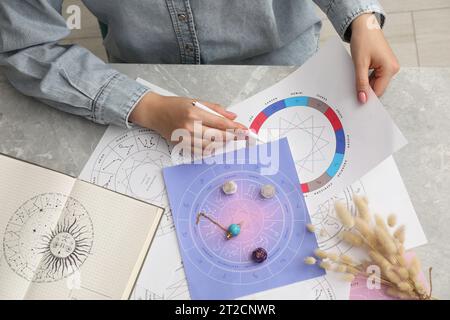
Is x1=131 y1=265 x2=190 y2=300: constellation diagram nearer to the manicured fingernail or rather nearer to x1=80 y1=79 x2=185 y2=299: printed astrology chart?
x1=80 y1=79 x2=185 y2=299: printed astrology chart

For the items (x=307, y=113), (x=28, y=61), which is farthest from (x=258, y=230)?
(x=28, y=61)

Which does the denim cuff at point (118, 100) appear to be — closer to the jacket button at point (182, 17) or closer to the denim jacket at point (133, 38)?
the denim jacket at point (133, 38)

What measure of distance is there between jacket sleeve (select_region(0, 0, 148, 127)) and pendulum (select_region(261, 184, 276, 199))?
0.72 feet

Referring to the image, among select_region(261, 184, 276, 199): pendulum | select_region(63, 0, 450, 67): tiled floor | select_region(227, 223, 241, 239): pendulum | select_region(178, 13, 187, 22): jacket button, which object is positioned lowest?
select_region(227, 223, 241, 239): pendulum

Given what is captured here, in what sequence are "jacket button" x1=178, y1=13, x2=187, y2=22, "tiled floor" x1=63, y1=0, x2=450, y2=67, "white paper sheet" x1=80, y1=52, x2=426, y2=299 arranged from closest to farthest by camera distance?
"white paper sheet" x1=80, y1=52, x2=426, y2=299
"jacket button" x1=178, y1=13, x2=187, y2=22
"tiled floor" x1=63, y1=0, x2=450, y2=67

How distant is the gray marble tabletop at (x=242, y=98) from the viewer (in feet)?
2.15

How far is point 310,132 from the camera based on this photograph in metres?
0.71

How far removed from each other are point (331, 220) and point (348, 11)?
0.31 metres

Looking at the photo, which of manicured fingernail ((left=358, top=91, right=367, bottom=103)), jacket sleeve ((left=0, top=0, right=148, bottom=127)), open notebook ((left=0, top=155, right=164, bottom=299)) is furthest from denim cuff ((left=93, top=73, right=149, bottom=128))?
manicured fingernail ((left=358, top=91, right=367, bottom=103))

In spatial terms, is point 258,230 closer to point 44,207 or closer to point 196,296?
point 196,296

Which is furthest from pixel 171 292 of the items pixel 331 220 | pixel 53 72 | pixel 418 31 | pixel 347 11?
pixel 418 31

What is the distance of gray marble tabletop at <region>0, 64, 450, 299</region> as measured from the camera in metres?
0.65

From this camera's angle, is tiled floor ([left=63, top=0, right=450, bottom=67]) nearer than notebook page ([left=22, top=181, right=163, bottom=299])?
No

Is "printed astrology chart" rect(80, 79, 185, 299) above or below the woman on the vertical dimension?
below
